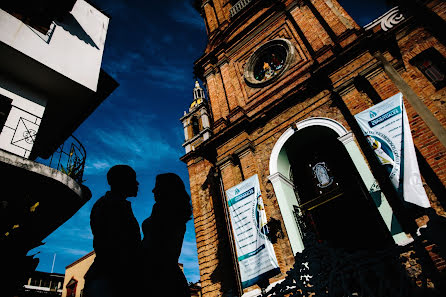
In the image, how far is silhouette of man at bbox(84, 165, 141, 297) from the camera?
1.41 metres

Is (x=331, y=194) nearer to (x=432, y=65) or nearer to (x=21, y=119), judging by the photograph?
(x=432, y=65)

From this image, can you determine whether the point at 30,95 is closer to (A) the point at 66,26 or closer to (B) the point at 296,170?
(A) the point at 66,26

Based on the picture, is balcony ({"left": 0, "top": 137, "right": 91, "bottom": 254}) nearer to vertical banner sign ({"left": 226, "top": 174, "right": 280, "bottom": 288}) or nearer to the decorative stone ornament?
vertical banner sign ({"left": 226, "top": 174, "right": 280, "bottom": 288})

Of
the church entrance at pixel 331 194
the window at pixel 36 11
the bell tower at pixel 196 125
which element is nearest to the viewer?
the church entrance at pixel 331 194

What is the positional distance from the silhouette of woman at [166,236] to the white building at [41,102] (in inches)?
188

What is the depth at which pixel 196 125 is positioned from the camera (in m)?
15.0

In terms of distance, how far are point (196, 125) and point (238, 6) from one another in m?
7.57

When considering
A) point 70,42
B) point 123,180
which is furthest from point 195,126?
point 123,180

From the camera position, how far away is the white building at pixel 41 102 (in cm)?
549

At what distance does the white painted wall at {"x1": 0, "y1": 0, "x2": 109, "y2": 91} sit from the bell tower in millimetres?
6006

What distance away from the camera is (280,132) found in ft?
31.2

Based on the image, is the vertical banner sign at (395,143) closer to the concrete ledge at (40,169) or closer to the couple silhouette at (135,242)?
the couple silhouette at (135,242)

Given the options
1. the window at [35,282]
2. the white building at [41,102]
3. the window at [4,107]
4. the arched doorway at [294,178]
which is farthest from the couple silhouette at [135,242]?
the window at [35,282]

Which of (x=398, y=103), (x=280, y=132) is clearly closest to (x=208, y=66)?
(x=280, y=132)
